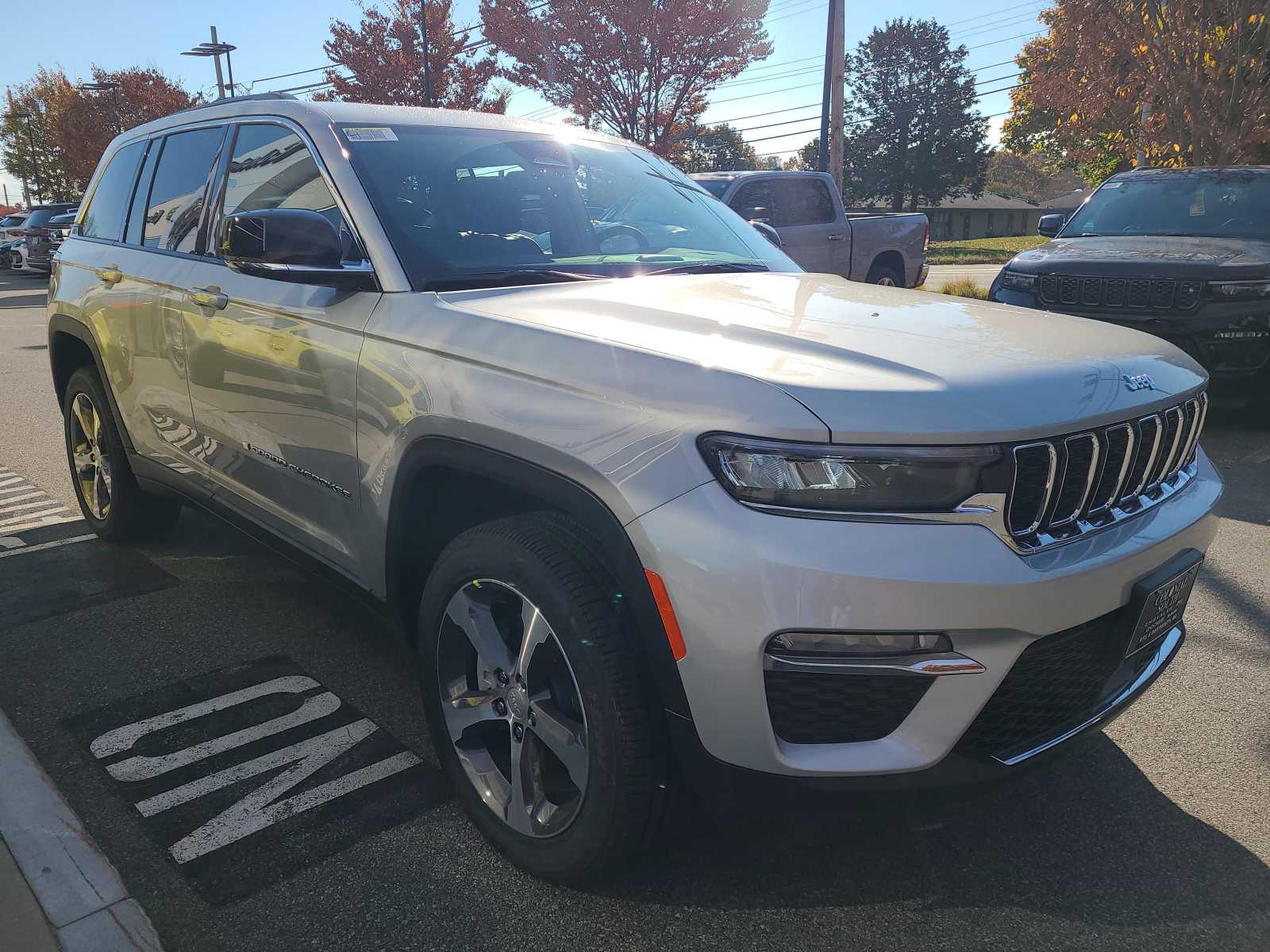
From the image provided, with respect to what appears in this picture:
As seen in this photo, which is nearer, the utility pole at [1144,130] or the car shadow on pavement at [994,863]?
the car shadow on pavement at [994,863]

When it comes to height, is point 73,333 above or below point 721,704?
above

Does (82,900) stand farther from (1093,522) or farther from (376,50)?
(376,50)

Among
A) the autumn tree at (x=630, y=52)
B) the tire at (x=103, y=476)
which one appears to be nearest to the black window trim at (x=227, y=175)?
the tire at (x=103, y=476)

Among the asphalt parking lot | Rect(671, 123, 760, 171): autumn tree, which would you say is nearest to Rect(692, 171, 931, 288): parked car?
the asphalt parking lot

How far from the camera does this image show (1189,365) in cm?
267

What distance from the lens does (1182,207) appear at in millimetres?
7773

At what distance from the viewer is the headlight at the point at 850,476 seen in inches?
72.6

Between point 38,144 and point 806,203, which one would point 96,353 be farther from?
point 38,144

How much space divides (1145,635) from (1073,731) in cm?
29

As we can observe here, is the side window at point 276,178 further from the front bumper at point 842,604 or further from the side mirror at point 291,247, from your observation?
the front bumper at point 842,604

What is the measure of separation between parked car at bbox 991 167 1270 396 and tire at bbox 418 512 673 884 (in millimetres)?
5879

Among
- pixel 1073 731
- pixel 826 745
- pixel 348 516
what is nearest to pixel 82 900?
pixel 348 516

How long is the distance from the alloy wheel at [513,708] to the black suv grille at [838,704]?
0.45 m

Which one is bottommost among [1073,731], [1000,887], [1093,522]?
[1000,887]
